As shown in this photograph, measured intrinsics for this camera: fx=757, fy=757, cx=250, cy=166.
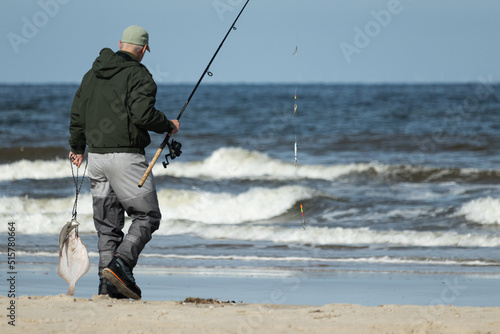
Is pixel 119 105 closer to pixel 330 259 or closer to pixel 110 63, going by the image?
pixel 110 63

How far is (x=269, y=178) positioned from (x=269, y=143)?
4582mm

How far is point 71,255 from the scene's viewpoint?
4.97 metres

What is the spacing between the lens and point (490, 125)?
70.0 feet

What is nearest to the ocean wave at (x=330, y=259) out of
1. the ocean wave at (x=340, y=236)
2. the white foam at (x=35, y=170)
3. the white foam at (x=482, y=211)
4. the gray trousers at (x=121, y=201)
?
the ocean wave at (x=340, y=236)

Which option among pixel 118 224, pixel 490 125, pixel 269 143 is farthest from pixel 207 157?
pixel 118 224

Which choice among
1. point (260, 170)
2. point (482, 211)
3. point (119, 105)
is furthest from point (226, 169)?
point (119, 105)

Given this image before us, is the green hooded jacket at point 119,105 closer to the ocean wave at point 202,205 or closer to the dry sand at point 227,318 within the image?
the dry sand at point 227,318

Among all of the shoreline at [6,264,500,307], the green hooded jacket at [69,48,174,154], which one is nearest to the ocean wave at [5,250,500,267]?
the shoreline at [6,264,500,307]

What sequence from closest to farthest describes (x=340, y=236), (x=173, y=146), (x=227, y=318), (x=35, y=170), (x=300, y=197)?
(x=227, y=318) < (x=173, y=146) < (x=340, y=236) < (x=300, y=197) < (x=35, y=170)

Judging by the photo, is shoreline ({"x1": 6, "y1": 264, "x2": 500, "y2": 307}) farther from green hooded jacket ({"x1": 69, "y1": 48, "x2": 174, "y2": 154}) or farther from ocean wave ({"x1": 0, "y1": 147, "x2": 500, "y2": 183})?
ocean wave ({"x1": 0, "y1": 147, "x2": 500, "y2": 183})

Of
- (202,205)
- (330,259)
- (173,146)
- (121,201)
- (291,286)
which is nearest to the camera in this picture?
(121,201)

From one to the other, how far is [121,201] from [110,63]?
0.84m

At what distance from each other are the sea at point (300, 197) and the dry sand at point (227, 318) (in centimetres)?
83

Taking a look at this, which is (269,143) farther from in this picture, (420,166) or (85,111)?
(85,111)
